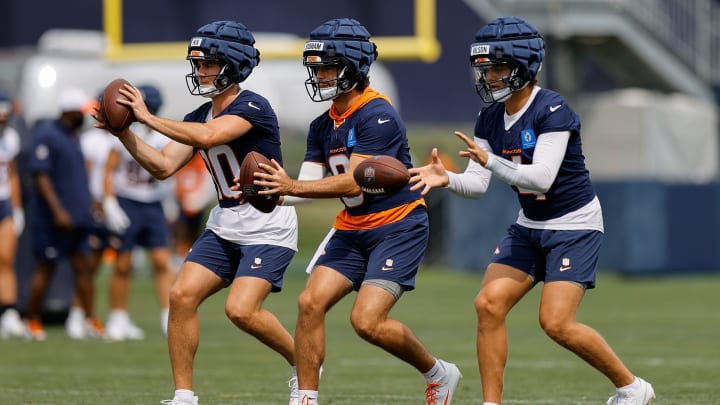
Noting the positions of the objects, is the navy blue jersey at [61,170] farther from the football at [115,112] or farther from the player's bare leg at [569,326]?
the player's bare leg at [569,326]

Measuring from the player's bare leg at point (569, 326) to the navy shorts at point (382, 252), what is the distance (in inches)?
28.3

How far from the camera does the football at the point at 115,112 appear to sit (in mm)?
7344

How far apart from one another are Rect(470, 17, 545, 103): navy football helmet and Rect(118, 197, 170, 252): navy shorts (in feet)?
19.0

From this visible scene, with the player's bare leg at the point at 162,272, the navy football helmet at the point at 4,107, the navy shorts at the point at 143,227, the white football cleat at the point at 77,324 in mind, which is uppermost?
the navy football helmet at the point at 4,107

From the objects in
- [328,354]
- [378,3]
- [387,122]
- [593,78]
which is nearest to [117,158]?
[328,354]

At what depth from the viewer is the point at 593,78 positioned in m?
27.2

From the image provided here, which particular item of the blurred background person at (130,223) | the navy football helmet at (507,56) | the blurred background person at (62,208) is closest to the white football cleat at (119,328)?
the blurred background person at (130,223)

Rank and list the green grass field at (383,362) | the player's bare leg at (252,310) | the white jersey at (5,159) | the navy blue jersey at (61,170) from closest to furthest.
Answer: the player's bare leg at (252,310)
the green grass field at (383,362)
the white jersey at (5,159)
the navy blue jersey at (61,170)

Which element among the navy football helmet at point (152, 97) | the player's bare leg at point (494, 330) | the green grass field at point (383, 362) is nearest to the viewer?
the player's bare leg at point (494, 330)

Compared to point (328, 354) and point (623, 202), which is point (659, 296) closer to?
point (623, 202)

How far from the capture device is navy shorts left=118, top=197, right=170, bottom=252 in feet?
41.5

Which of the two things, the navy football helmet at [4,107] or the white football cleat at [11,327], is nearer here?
the navy football helmet at [4,107]

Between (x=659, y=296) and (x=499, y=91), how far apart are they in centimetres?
1018

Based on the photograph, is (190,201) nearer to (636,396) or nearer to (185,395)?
(185,395)
